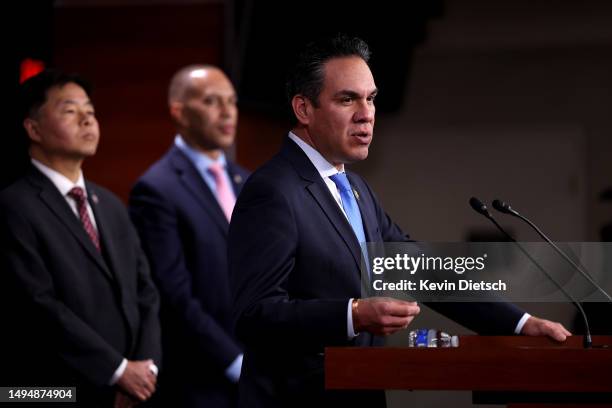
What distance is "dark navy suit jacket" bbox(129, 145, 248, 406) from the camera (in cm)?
344

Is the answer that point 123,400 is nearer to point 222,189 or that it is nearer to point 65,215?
point 65,215

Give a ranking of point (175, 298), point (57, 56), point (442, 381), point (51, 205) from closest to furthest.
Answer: point (442, 381), point (51, 205), point (175, 298), point (57, 56)

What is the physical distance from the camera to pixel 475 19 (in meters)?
6.32

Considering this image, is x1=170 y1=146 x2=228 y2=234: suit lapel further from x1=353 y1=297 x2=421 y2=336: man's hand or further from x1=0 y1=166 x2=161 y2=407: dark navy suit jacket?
x1=353 y1=297 x2=421 y2=336: man's hand

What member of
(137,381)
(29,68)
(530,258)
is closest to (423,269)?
(530,258)

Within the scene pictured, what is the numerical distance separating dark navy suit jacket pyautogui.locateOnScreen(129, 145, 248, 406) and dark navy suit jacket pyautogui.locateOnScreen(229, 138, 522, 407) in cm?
139

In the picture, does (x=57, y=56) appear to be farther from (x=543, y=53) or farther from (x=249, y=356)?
(x=249, y=356)

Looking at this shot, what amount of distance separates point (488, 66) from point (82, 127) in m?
3.78

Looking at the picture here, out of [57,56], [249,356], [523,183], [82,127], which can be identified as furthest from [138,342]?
[523,183]

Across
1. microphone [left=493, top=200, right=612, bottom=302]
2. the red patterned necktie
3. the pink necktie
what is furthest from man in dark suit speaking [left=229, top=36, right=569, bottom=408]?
the pink necktie

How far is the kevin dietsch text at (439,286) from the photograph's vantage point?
81.5 inches

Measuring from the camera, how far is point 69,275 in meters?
2.90

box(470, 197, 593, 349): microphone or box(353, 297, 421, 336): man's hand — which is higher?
box(470, 197, 593, 349): microphone

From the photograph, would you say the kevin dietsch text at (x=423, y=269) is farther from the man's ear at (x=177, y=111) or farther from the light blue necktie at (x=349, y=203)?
the man's ear at (x=177, y=111)
